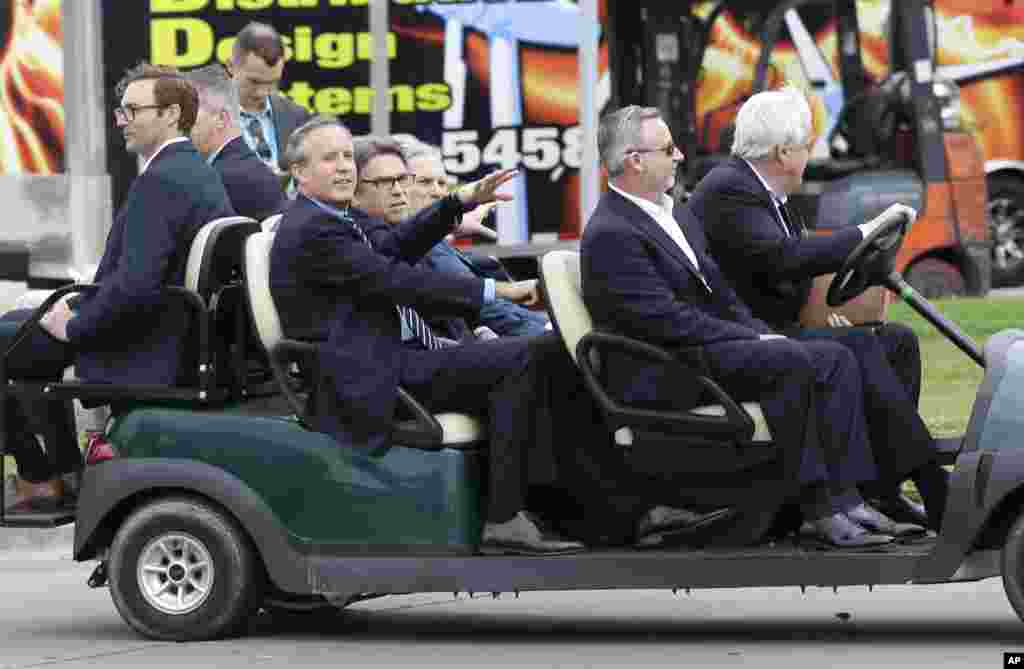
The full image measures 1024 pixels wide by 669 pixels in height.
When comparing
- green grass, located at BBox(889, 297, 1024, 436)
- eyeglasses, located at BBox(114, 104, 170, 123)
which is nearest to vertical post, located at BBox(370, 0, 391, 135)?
green grass, located at BBox(889, 297, 1024, 436)

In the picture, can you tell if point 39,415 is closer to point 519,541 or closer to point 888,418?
point 519,541

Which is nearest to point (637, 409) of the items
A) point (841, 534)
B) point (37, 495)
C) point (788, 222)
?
point (841, 534)

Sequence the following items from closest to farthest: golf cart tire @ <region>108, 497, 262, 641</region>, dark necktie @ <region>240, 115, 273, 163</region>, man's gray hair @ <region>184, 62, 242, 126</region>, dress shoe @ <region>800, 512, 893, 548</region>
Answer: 1. dress shoe @ <region>800, 512, 893, 548</region>
2. golf cart tire @ <region>108, 497, 262, 641</region>
3. man's gray hair @ <region>184, 62, 242, 126</region>
4. dark necktie @ <region>240, 115, 273, 163</region>

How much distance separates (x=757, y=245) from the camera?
30.3 feet

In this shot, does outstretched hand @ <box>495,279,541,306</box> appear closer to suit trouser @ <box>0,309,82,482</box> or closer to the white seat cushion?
the white seat cushion

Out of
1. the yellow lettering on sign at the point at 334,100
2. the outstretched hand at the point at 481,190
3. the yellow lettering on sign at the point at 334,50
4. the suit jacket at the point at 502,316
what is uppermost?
the yellow lettering on sign at the point at 334,50

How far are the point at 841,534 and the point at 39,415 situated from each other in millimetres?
2678

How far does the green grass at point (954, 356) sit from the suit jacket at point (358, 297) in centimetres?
301

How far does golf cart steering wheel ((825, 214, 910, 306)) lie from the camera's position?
8875mm

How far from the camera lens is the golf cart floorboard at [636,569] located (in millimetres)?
8719

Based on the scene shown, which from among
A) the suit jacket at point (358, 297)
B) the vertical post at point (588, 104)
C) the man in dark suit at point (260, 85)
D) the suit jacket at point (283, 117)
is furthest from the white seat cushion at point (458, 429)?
the vertical post at point (588, 104)

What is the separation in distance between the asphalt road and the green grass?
1606 millimetres

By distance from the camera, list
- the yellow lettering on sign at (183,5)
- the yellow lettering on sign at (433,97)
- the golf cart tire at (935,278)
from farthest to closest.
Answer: the golf cart tire at (935,278), the yellow lettering on sign at (433,97), the yellow lettering on sign at (183,5)

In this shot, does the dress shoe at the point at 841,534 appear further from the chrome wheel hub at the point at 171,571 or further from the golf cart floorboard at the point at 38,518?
the golf cart floorboard at the point at 38,518
